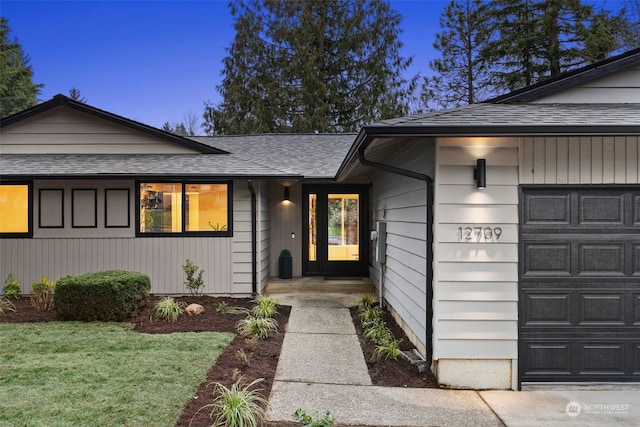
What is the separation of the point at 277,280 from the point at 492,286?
5.68m

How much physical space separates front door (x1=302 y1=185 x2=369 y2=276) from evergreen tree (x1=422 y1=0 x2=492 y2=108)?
12.0 m

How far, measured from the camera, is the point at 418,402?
137 inches

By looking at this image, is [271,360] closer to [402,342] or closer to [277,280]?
[402,342]

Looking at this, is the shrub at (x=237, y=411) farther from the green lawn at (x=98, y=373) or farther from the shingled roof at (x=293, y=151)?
the shingled roof at (x=293, y=151)

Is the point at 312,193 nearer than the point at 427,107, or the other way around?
the point at 312,193

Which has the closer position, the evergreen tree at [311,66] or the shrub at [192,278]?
the shrub at [192,278]

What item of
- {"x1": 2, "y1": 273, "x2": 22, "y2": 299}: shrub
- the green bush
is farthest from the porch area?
{"x1": 2, "y1": 273, "x2": 22, "y2": 299}: shrub

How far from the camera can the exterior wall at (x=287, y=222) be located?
9.45 metres

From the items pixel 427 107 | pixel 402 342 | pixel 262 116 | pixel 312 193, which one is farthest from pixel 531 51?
pixel 402 342

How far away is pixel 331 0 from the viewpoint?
772 inches

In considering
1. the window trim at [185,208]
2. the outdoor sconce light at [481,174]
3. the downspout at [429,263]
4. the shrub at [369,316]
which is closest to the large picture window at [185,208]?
the window trim at [185,208]

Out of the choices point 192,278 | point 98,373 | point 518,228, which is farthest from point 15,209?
point 518,228

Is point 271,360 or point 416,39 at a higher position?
point 416,39

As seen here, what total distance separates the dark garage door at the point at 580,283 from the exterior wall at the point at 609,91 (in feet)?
4.53
